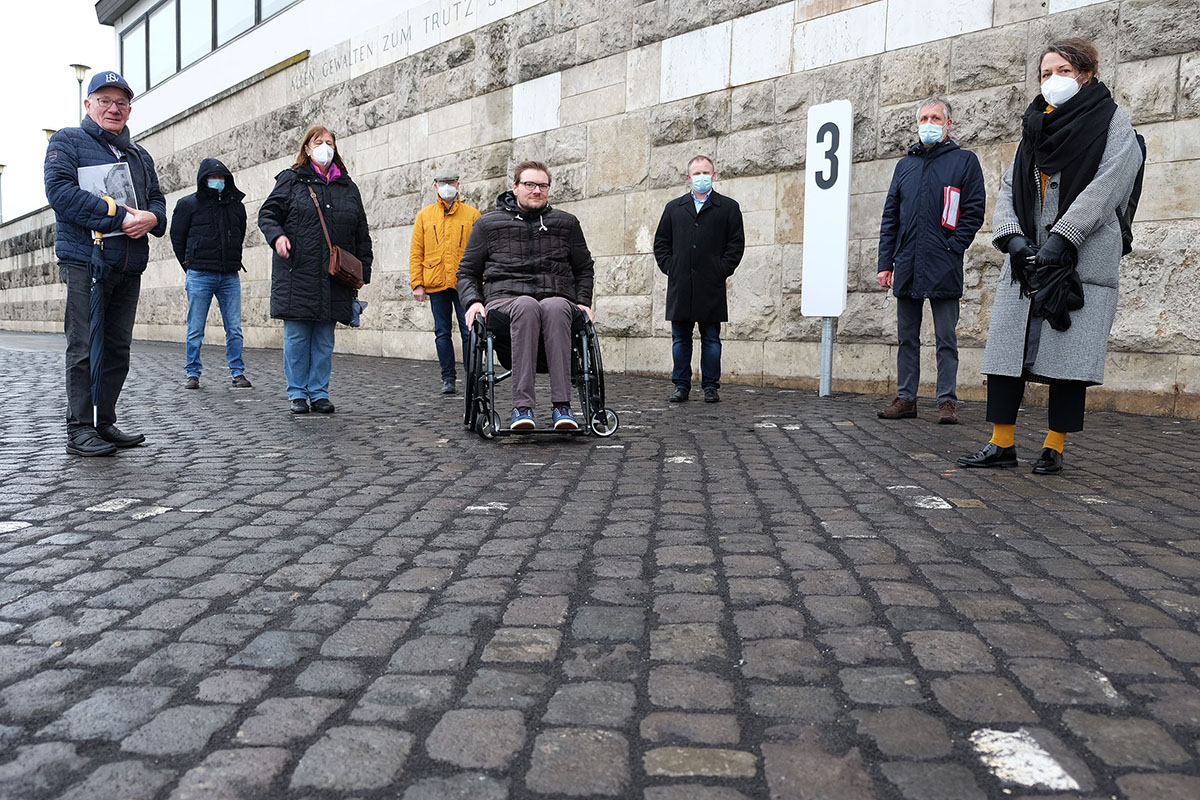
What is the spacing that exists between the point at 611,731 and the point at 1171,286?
6.23 metres

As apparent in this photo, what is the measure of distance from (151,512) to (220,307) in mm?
5764

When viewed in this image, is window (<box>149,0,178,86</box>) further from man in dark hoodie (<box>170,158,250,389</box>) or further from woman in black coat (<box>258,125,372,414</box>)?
woman in black coat (<box>258,125,372,414</box>)

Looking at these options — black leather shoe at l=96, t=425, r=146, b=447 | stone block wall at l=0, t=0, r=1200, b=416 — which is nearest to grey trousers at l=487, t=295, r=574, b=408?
black leather shoe at l=96, t=425, r=146, b=447

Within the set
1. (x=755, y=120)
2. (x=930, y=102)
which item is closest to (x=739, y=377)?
(x=755, y=120)

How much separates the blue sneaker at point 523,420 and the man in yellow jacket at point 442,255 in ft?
9.75

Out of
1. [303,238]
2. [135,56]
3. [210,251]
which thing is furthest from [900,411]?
[135,56]

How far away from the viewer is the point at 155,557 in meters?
3.14

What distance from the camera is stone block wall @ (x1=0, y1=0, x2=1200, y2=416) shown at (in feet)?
22.1

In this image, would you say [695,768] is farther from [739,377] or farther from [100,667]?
[739,377]

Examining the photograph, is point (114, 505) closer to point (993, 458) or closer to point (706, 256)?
point (993, 458)

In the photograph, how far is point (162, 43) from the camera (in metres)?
21.6

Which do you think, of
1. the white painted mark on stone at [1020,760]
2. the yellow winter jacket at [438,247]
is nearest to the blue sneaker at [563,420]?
the yellow winter jacket at [438,247]

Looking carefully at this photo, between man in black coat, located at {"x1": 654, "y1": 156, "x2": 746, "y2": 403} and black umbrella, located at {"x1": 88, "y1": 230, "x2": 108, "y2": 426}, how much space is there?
13.2ft

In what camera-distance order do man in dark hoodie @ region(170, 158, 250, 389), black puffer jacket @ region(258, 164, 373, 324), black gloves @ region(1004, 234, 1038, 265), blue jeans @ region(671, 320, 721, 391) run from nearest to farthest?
black gloves @ region(1004, 234, 1038, 265) < black puffer jacket @ region(258, 164, 373, 324) < blue jeans @ region(671, 320, 721, 391) < man in dark hoodie @ region(170, 158, 250, 389)
